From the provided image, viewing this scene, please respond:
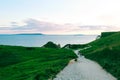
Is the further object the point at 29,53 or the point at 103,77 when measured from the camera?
the point at 29,53

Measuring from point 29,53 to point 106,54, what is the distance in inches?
1115

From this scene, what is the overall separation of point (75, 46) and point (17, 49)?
43.3 metres

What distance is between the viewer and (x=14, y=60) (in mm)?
78812

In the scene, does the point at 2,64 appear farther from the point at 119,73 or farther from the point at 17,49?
the point at 119,73

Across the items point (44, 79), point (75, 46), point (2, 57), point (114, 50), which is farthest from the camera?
point (75, 46)

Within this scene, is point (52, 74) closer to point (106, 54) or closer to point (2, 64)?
point (106, 54)

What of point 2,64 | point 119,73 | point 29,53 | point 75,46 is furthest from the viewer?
point 75,46

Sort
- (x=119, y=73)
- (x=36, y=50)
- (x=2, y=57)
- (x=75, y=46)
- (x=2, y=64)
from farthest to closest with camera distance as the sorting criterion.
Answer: (x=75, y=46), (x=36, y=50), (x=2, y=57), (x=2, y=64), (x=119, y=73)

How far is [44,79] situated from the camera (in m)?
40.8

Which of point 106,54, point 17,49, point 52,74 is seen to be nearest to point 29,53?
point 17,49

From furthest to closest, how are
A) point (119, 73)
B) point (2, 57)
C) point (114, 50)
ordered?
point (2, 57), point (114, 50), point (119, 73)

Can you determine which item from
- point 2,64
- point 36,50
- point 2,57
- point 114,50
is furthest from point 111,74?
point 36,50

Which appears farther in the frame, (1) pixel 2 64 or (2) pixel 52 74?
(1) pixel 2 64

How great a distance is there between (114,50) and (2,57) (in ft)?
100
